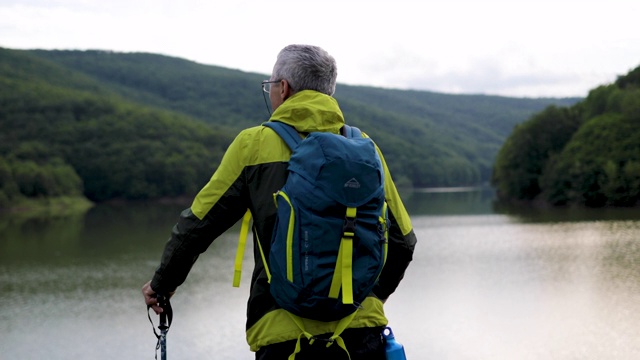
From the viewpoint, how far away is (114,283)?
52.3 ft

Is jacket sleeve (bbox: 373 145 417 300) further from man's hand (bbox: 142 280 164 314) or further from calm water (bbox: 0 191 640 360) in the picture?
calm water (bbox: 0 191 640 360)

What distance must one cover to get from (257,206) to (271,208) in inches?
1.9

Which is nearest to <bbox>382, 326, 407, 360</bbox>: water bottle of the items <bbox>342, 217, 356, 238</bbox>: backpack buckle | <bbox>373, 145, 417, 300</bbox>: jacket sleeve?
<bbox>373, 145, 417, 300</bbox>: jacket sleeve

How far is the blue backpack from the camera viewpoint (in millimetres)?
2025

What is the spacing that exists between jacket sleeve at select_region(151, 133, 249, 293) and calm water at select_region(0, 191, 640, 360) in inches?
271

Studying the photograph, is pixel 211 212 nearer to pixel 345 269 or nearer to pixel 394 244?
pixel 345 269

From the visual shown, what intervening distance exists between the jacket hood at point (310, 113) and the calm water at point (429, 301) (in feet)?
22.7

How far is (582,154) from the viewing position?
4075 centimetres

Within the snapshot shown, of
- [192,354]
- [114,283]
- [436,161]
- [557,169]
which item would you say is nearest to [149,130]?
[436,161]

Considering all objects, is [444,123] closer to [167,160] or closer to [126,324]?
[167,160]

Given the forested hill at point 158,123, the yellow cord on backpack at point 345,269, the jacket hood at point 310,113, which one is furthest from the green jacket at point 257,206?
the forested hill at point 158,123

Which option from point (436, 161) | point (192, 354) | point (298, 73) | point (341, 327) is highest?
point (298, 73)

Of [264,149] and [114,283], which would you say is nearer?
[264,149]

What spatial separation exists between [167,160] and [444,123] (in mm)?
99163
